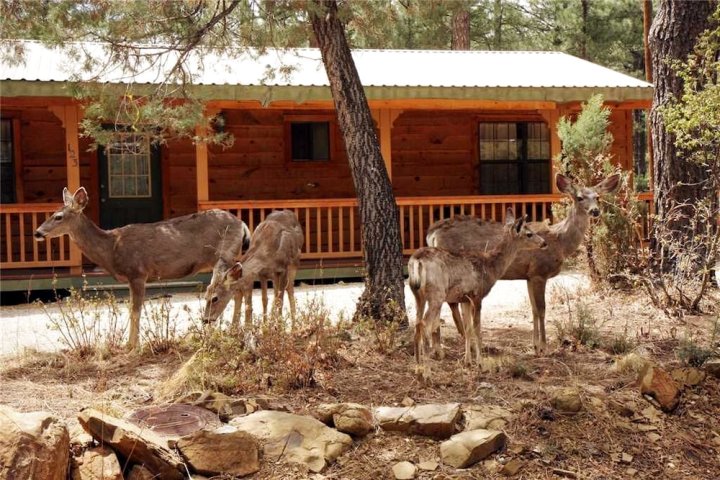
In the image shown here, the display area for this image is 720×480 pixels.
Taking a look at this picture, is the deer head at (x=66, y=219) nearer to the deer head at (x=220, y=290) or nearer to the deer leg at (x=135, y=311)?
the deer leg at (x=135, y=311)

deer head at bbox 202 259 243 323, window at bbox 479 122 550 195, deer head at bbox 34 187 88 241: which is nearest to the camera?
deer head at bbox 202 259 243 323

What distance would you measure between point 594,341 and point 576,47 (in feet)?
75.2

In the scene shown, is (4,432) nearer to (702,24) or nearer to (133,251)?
(133,251)

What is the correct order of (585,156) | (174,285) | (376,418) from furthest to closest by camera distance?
(174,285) < (585,156) < (376,418)

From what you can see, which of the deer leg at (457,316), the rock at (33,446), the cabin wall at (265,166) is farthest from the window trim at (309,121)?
the rock at (33,446)

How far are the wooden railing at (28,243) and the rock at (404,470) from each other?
9.19m

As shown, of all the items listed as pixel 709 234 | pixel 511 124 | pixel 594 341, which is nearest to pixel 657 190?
pixel 709 234

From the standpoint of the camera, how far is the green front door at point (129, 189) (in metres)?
16.5

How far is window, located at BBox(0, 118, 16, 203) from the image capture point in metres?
16.1

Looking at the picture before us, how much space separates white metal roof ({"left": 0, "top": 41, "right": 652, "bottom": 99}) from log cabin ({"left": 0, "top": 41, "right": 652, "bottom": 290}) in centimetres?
5

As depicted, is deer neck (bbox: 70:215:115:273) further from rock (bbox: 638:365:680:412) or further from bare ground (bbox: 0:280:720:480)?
rock (bbox: 638:365:680:412)

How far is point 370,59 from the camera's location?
18.9 m

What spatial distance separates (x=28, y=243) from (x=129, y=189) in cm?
210

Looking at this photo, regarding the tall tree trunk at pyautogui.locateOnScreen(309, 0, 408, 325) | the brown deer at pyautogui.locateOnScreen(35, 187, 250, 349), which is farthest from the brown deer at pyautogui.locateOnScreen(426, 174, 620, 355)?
the brown deer at pyautogui.locateOnScreen(35, 187, 250, 349)
